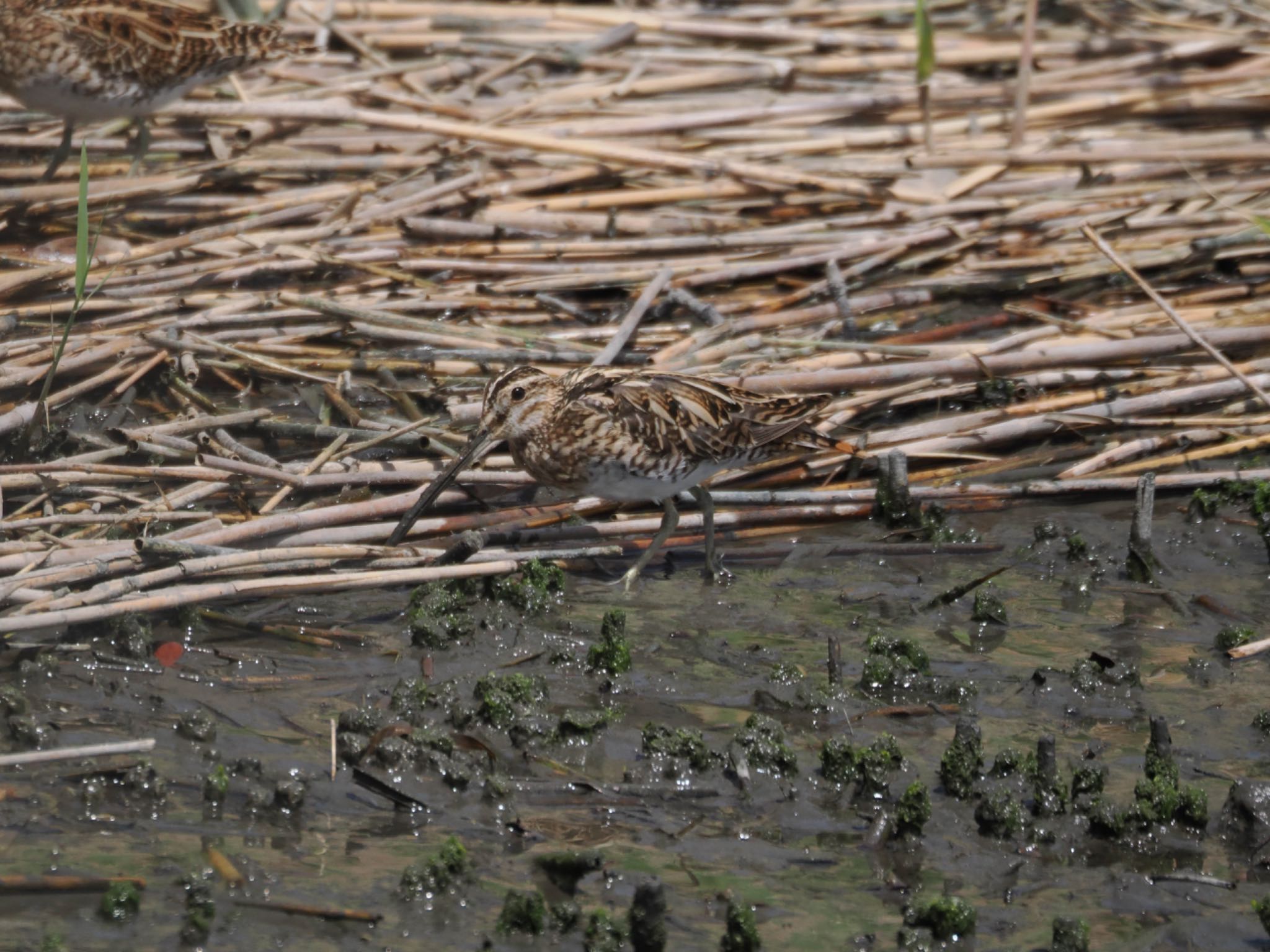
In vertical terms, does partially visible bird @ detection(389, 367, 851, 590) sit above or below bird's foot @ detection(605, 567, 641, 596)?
above

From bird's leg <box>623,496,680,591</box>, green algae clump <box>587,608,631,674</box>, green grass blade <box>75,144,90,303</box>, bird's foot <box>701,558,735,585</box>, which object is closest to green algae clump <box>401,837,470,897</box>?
green algae clump <box>587,608,631,674</box>

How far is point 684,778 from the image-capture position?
167 inches

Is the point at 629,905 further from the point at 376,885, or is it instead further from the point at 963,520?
the point at 963,520

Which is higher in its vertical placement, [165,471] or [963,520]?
[165,471]

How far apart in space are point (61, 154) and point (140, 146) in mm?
388

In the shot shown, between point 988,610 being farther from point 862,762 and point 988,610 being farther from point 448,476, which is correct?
point 448,476

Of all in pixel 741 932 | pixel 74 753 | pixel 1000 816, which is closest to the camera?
pixel 741 932

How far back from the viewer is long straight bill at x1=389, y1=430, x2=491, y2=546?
5.40m

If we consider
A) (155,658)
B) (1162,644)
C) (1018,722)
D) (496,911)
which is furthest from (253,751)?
(1162,644)

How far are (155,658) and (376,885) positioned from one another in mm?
1327

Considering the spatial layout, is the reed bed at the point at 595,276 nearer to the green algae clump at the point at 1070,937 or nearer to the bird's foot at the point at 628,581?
the bird's foot at the point at 628,581

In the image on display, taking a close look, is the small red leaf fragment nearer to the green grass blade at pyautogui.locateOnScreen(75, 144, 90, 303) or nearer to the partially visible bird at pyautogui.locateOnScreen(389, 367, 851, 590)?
the partially visible bird at pyautogui.locateOnScreen(389, 367, 851, 590)

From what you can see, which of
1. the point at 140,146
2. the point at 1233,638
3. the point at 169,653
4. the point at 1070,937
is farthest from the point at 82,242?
the point at 1233,638

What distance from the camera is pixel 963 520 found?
6062 millimetres
